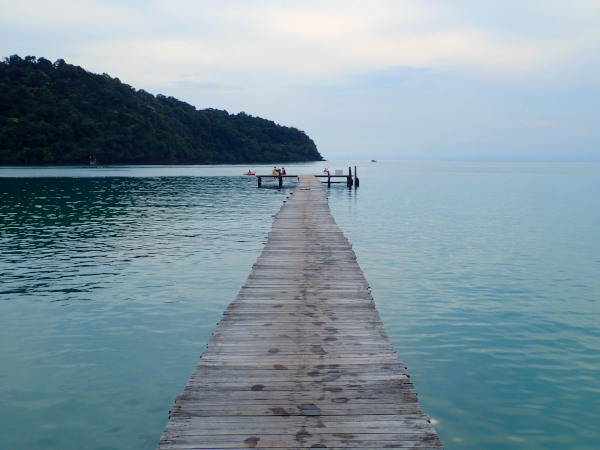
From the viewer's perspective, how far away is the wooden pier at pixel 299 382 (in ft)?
18.5

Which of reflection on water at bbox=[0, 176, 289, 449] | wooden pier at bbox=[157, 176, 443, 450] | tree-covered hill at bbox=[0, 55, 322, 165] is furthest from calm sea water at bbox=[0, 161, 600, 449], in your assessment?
tree-covered hill at bbox=[0, 55, 322, 165]

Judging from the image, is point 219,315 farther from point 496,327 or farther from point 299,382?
point 496,327

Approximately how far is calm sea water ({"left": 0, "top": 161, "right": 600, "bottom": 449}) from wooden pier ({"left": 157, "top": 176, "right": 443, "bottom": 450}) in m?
1.32

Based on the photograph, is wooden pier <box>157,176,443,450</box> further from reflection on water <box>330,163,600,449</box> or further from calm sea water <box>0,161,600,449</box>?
reflection on water <box>330,163,600,449</box>

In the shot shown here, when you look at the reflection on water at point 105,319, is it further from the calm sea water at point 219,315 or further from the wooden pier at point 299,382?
the wooden pier at point 299,382

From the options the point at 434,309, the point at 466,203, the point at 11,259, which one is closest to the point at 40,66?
the point at 466,203

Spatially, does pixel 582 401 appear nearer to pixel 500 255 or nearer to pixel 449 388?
pixel 449 388

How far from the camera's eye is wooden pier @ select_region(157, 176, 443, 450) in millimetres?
5645

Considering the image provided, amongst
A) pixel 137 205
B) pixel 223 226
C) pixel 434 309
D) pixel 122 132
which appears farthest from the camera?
pixel 122 132

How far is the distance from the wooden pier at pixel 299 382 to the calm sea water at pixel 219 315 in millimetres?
1319

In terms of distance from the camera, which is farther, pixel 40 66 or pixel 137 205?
pixel 40 66

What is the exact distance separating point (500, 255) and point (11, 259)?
65.9 feet

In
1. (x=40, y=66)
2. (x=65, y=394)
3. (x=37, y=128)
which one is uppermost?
(x=40, y=66)

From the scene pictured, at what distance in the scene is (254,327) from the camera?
30.6ft
